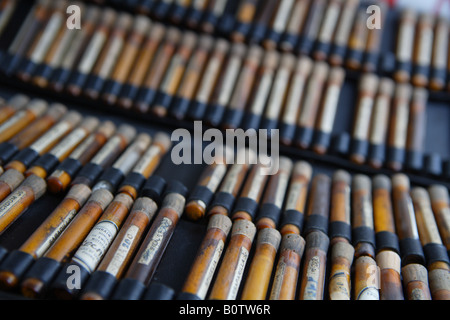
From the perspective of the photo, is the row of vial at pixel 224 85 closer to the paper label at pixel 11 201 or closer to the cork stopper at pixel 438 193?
the cork stopper at pixel 438 193

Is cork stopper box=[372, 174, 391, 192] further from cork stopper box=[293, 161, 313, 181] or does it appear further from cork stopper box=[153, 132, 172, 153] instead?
cork stopper box=[153, 132, 172, 153]

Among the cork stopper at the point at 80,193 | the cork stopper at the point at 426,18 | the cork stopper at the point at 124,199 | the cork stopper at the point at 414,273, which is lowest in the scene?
the cork stopper at the point at 80,193

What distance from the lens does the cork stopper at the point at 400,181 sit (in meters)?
1.93

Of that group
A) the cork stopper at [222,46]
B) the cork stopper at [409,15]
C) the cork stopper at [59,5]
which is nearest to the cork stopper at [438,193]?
the cork stopper at [409,15]

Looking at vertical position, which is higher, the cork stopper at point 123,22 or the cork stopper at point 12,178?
the cork stopper at point 123,22

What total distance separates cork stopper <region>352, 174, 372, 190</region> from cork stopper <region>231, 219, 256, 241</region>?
0.57 metres

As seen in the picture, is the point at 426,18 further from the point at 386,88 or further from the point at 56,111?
the point at 56,111

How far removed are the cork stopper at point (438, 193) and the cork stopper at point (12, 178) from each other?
5.52ft

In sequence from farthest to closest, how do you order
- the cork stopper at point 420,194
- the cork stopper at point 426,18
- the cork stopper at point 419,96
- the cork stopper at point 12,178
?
the cork stopper at point 426,18, the cork stopper at point 419,96, the cork stopper at point 420,194, the cork stopper at point 12,178

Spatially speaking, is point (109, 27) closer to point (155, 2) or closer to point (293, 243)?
point (155, 2)

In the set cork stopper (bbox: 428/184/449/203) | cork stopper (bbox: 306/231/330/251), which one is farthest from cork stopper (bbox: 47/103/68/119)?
cork stopper (bbox: 428/184/449/203)

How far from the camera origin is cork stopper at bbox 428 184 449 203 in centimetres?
188

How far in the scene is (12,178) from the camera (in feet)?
5.26
